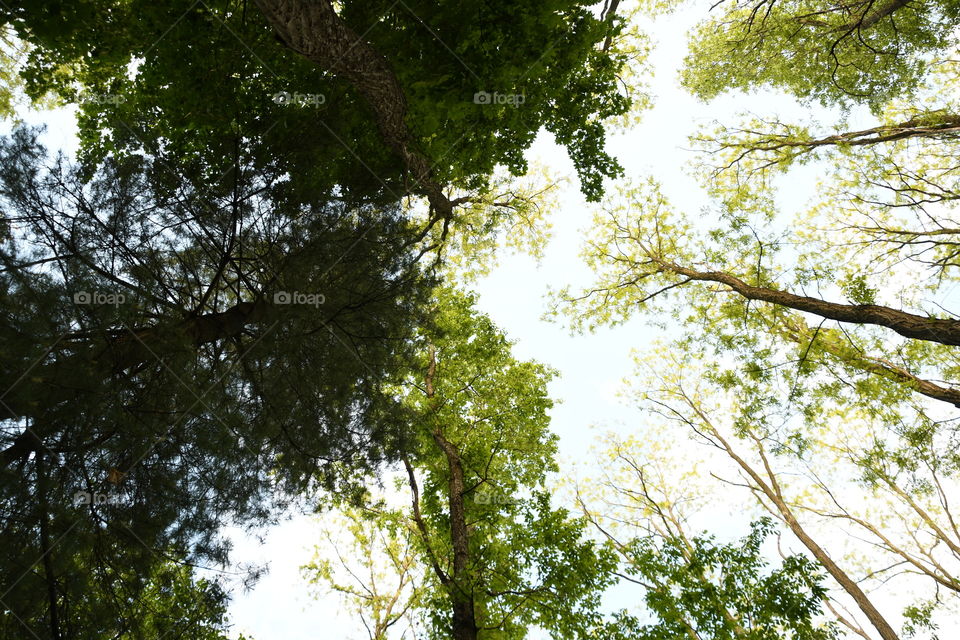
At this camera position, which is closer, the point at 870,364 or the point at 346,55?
the point at 346,55

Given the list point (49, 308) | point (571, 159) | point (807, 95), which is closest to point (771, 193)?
point (807, 95)

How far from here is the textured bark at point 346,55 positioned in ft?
15.3

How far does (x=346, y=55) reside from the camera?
17.0 feet

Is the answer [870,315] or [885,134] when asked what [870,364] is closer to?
[870,315]

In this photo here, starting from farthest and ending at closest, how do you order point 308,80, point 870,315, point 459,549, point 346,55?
point 459,549
point 870,315
point 308,80
point 346,55

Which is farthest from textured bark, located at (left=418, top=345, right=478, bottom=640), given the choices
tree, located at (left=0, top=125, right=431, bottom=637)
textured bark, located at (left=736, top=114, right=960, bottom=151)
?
textured bark, located at (left=736, top=114, right=960, bottom=151)

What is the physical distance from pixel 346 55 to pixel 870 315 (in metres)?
9.42

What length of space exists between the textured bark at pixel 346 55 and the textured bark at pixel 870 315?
7.94 metres

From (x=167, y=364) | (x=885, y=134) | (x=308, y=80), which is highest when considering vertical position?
(x=885, y=134)

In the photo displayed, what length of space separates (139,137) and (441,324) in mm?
7002

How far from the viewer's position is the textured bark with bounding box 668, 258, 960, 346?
7.15 m

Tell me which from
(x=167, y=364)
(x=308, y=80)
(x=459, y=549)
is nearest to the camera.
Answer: (x=167, y=364)

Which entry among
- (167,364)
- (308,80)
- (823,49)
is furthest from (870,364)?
(167,364)

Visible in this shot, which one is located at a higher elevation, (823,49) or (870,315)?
(823,49)
